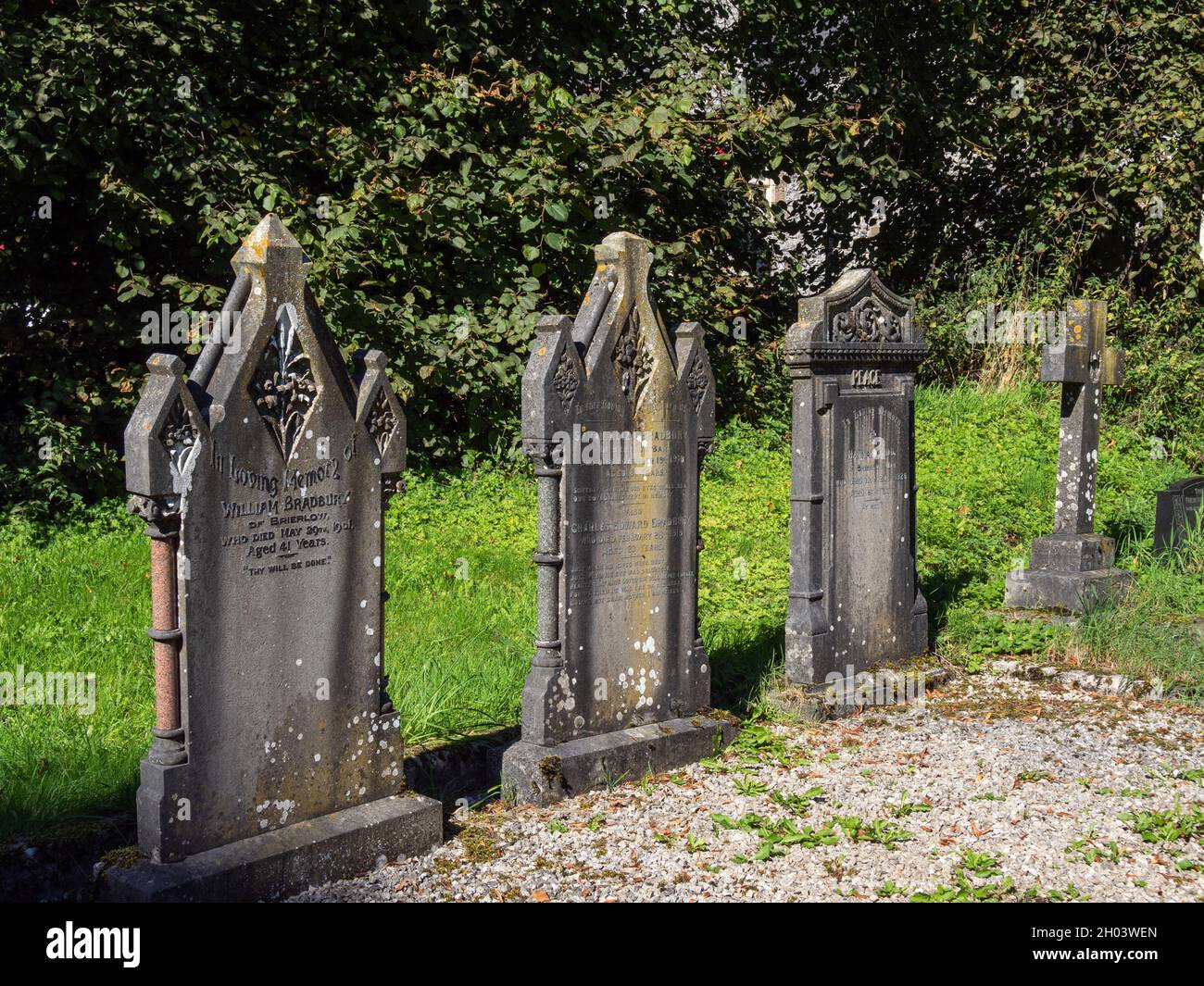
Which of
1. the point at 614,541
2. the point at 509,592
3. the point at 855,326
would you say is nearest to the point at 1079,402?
the point at 855,326

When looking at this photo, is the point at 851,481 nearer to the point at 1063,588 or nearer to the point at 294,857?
A: the point at 1063,588

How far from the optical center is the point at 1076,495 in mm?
8039

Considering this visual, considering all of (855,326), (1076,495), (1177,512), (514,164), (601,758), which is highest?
(514,164)

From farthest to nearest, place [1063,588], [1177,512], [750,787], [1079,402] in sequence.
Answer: [1177,512] → [1079,402] → [1063,588] → [750,787]

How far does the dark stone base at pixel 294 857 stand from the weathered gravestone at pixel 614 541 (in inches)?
25.9

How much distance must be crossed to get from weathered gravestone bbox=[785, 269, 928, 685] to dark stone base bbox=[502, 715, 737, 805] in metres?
1.00

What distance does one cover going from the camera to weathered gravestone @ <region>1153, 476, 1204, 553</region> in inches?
344

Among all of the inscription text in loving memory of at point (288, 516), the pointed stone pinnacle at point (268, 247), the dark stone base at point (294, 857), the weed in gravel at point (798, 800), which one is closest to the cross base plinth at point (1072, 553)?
the weed in gravel at point (798, 800)

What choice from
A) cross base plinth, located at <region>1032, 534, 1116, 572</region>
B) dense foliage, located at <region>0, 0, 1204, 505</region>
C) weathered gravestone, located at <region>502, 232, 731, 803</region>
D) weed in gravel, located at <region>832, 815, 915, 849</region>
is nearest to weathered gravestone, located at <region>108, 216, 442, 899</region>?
weathered gravestone, located at <region>502, 232, 731, 803</region>

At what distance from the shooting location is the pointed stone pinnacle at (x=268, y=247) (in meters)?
4.15

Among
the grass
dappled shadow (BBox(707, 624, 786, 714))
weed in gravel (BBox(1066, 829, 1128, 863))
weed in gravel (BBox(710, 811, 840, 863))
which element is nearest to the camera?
weed in gravel (BBox(1066, 829, 1128, 863))

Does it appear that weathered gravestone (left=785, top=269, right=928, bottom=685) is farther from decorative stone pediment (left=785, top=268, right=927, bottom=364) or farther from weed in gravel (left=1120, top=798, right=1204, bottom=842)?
weed in gravel (left=1120, top=798, right=1204, bottom=842)

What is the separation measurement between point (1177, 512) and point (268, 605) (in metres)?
7.08

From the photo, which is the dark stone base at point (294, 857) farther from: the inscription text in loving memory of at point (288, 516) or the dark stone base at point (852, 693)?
the dark stone base at point (852, 693)
